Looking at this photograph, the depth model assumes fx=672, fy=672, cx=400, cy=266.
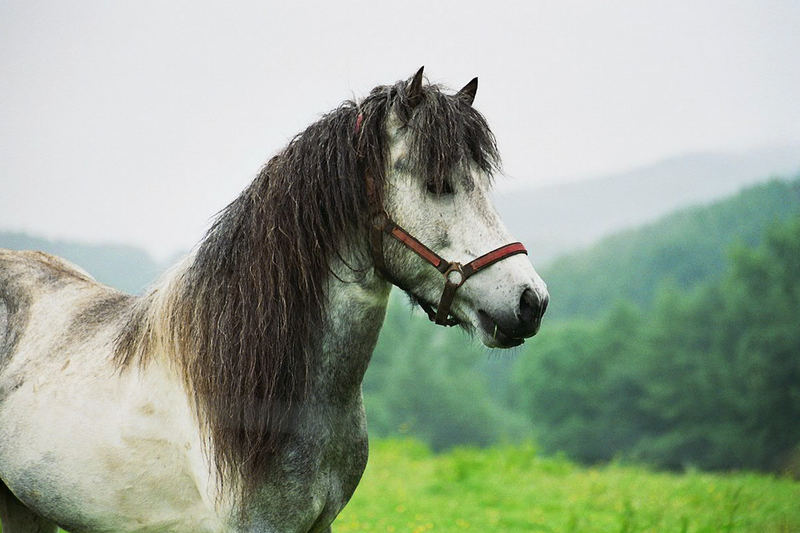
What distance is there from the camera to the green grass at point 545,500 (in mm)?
6316

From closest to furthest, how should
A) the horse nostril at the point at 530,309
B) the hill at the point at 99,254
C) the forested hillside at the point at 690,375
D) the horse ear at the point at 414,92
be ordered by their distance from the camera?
the horse nostril at the point at 530,309
the horse ear at the point at 414,92
the hill at the point at 99,254
the forested hillside at the point at 690,375

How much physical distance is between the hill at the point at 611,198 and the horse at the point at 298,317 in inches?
4134

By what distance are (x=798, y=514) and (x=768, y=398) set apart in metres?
29.6

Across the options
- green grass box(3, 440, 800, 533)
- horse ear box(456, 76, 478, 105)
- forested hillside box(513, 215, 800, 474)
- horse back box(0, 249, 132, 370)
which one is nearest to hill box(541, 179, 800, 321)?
forested hillside box(513, 215, 800, 474)

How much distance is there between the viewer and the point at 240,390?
2.52m

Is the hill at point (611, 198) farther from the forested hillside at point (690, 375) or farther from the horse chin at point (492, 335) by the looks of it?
the horse chin at point (492, 335)

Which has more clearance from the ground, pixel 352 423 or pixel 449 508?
pixel 352 423

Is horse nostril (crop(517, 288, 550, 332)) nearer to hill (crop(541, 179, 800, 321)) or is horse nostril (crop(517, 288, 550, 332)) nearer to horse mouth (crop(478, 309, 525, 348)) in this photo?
horse mouth (crop(478, 309, 525, 348))

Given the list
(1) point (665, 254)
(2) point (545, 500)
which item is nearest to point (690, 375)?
(1) point (665, 254)

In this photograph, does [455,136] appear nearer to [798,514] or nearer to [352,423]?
[352,423]

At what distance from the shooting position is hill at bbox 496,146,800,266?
113m

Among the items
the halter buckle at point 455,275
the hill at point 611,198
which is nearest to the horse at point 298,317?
the halter buckle at point 455,275

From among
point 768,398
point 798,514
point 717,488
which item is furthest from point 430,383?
point 798,514

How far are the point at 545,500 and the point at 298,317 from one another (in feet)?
22.9
